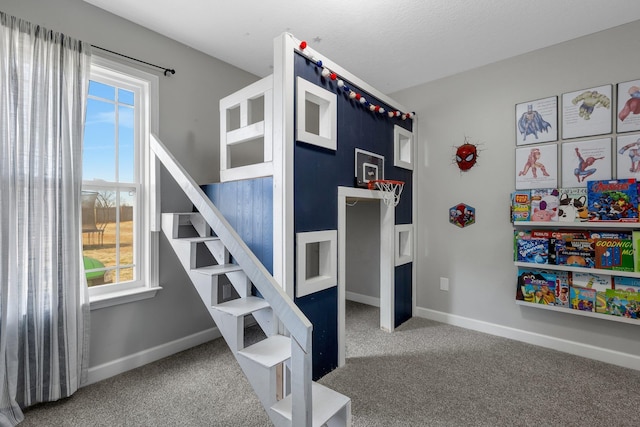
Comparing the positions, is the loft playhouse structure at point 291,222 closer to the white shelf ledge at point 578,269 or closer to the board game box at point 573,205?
the white shelf ledge at point 578,269

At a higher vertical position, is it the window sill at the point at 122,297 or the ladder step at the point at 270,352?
the window sill at the point at 122,297

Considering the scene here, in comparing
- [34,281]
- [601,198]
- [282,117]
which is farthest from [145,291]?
[601,198]

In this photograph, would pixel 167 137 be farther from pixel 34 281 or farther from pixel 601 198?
pixel 601 198

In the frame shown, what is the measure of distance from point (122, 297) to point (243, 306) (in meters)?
1.13

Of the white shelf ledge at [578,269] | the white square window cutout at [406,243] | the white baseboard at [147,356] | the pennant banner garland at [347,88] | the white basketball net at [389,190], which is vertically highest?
the pennant banner garland at [347,88]

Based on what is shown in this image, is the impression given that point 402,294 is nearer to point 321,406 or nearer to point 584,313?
point 584,313

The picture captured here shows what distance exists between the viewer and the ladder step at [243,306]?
167 centimetres

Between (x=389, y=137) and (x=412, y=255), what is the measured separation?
136cm

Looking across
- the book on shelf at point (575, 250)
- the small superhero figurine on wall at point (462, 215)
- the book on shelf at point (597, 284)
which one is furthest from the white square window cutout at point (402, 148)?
the book on shelf at point (597, 284)

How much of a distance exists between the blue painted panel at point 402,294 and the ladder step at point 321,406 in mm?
1682

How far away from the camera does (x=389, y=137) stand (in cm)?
303

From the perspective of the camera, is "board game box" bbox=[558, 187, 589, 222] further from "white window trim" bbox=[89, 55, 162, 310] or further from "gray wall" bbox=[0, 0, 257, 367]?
"white window trim" bbox=[89, 55, 162, 310]

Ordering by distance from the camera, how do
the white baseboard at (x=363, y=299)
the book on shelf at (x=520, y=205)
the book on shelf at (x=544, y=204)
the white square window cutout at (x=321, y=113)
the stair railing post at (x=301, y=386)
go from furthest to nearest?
the white baseboard at (x=363, y=299), the book on shelf at (x=520, y=205), the book on shelf at (x=544, y=204), the white square window cutout at (x=321, y=113), the stair railing post at (x=301, y=386)

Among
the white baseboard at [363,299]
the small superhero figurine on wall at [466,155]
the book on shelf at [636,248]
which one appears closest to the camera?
the book on shelf at [636,248]
